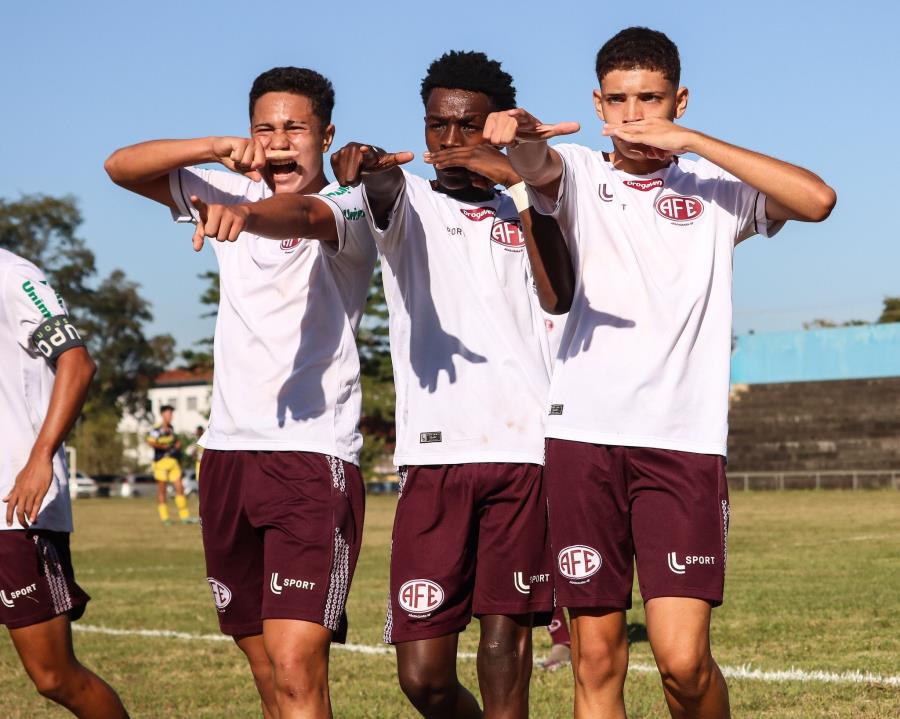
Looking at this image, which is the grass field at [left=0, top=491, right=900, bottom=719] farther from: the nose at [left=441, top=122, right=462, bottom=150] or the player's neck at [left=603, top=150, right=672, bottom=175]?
the nose at [left=441, top=122, right=462, bottom=150]

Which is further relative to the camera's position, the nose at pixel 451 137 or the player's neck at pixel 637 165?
the nose at pixel 451 137

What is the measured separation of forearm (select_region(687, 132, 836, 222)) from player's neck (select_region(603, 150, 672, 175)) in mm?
485

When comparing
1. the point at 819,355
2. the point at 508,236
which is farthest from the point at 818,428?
the point at 508,236

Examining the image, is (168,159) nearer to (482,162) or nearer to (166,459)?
(482,162)

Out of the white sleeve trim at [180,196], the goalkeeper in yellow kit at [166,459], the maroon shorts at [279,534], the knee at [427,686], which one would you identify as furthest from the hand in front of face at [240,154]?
the goalkeeper in yellow kit at [166,459]

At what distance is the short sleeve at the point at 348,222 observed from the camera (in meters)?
5.02

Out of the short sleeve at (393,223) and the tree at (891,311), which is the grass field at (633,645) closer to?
the short sleeve at (393,223)

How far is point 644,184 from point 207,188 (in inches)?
70.0

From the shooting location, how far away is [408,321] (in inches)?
213

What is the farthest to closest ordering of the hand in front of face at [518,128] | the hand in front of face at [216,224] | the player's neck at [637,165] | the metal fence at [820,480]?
the metal fence at [820,480] < the player's neck at [637,165] < the hand in front of face at [518,128] < the hand in front of face at [216,224]

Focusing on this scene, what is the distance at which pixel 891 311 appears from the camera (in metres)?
88.1

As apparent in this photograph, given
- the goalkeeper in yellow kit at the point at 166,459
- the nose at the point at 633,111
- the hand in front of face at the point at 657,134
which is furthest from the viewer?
the goalkeeper in yellow kit at the point at 166,459

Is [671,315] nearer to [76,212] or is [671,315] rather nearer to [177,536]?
[177,536]

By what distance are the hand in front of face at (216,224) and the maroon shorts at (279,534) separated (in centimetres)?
138
